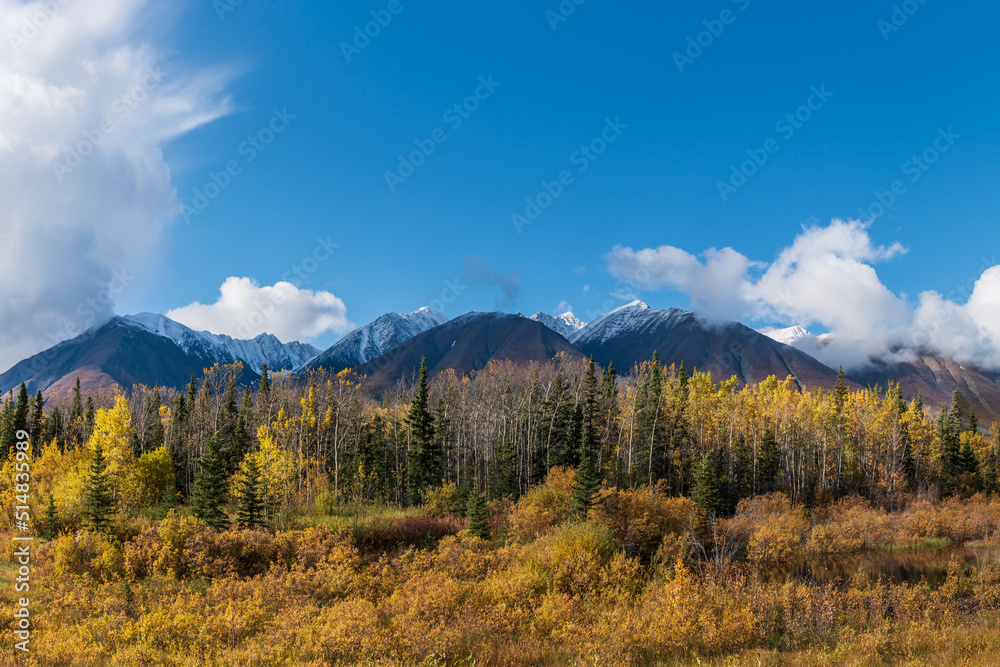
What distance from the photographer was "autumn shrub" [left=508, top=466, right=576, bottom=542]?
35906 mm

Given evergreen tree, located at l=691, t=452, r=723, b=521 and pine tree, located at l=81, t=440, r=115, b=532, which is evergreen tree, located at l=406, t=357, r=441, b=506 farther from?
evergreen tree, located at l=691, t=452, r=723, b=521

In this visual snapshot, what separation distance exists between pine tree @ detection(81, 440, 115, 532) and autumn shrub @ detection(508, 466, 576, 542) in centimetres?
2525

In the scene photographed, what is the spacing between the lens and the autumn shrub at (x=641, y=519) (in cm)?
3303

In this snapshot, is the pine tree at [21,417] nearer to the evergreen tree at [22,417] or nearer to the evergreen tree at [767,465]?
the evergreen tree at [22,417]

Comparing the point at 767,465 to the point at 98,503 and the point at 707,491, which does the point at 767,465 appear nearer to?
the point at 707,491

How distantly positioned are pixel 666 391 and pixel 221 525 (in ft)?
165

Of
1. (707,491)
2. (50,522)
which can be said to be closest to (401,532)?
(50,522)

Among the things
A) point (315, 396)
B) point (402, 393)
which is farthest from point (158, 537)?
point (402, 393)

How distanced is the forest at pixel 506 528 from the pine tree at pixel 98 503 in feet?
0.45

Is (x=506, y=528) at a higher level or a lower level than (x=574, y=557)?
lower

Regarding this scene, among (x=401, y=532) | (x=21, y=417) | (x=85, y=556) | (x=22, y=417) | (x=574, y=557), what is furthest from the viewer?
(x=22, y=417)

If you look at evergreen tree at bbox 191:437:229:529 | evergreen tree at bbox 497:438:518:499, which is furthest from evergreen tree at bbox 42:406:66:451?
evergreen tree at bbox 497:438:518:499

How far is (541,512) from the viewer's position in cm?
3728

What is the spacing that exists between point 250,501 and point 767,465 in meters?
54.3
